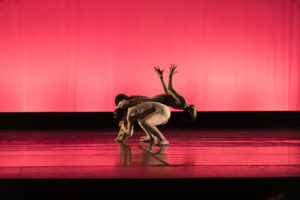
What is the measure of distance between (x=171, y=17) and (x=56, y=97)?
5.25ft

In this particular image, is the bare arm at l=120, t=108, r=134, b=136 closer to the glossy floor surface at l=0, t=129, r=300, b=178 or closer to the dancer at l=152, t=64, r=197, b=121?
the glossy floor surface at l=0, t=129, r=300, b=178

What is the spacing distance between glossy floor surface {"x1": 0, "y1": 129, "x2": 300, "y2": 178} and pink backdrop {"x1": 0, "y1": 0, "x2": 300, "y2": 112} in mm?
1543

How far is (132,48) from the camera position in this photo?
4.36 meters

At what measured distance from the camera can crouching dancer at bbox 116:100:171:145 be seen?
2.53 metres

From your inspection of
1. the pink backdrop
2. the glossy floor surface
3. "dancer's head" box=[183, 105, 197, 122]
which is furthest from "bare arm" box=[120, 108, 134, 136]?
the pink backdrop

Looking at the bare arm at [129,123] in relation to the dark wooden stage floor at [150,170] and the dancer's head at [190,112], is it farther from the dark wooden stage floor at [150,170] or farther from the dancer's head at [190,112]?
the dancer's head at [190,112]

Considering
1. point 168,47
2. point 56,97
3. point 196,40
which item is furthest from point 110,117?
point 196,40

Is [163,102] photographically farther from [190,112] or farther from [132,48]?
[132,48]

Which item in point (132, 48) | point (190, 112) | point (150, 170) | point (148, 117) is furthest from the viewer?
point (132, 48)

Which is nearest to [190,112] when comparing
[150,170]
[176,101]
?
[176,101]

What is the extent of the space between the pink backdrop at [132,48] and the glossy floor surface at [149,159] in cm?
154

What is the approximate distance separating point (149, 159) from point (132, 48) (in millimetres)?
2484

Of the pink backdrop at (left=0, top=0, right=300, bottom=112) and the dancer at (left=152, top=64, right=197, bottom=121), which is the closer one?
the dancer at (left=152, top=64, right=197, bottom=121)

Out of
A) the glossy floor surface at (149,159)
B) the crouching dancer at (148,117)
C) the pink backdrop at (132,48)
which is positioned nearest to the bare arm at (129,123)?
the crouching dancer at (148,117)
